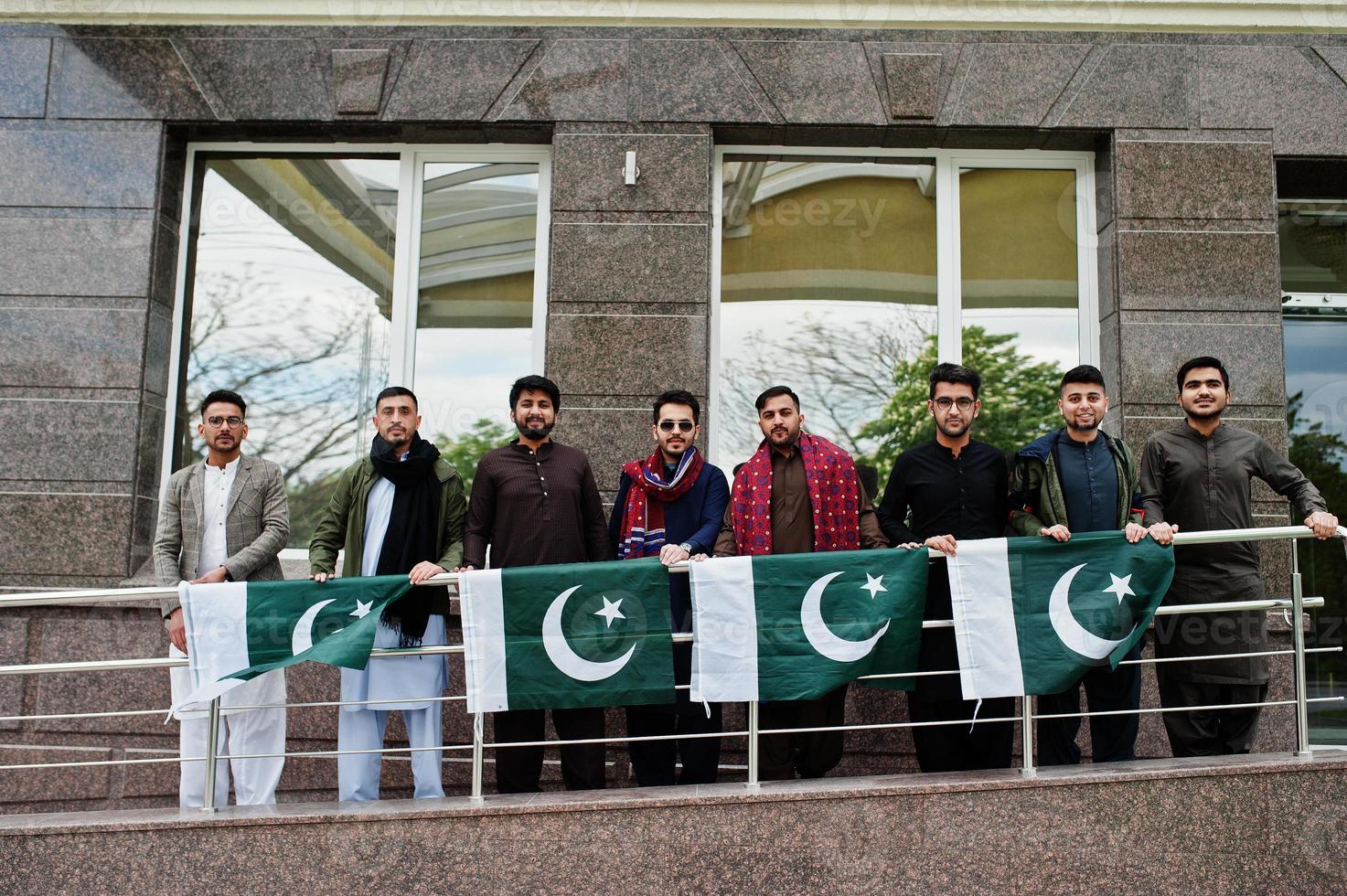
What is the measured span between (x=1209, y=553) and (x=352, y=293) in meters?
5.46

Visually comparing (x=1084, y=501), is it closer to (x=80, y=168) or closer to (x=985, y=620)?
(x=985, y=620)

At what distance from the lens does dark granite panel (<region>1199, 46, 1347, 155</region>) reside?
7.11 m

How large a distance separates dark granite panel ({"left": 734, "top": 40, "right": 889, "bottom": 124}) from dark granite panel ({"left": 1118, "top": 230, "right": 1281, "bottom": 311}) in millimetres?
1833

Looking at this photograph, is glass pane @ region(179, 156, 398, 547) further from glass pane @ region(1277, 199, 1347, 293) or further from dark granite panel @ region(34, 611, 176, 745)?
glass pane @ region(1277, 199, 1347, 293)

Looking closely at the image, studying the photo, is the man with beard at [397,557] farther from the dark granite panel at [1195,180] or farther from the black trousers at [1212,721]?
the dark granite panel at [1195,180]

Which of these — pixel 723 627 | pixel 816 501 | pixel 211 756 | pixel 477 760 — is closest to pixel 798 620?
pixel 723 627

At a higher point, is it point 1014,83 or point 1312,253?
point 1014,83

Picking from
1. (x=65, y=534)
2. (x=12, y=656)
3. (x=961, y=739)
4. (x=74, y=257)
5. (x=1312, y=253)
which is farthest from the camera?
(x=1312, y=253)

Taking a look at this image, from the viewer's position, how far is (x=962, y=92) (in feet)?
23.5

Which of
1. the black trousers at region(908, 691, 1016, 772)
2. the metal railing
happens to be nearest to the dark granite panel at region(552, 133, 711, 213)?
the metal railing

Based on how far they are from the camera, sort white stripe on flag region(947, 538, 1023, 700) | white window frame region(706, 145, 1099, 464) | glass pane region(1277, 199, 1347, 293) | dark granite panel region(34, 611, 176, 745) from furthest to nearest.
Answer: glass pane region(1277, 199, 1347, 293) < white window frame region(706, 145, 1099, 464) < dark granite panel region(34, 611, 176, 745) < white stripe on flag region(947, 538, 1023, 700)

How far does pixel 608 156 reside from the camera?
7152 mm

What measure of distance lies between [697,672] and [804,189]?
12.8 ft

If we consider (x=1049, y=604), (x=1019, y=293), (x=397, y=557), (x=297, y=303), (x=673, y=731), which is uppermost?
(x=1019, y=293)
